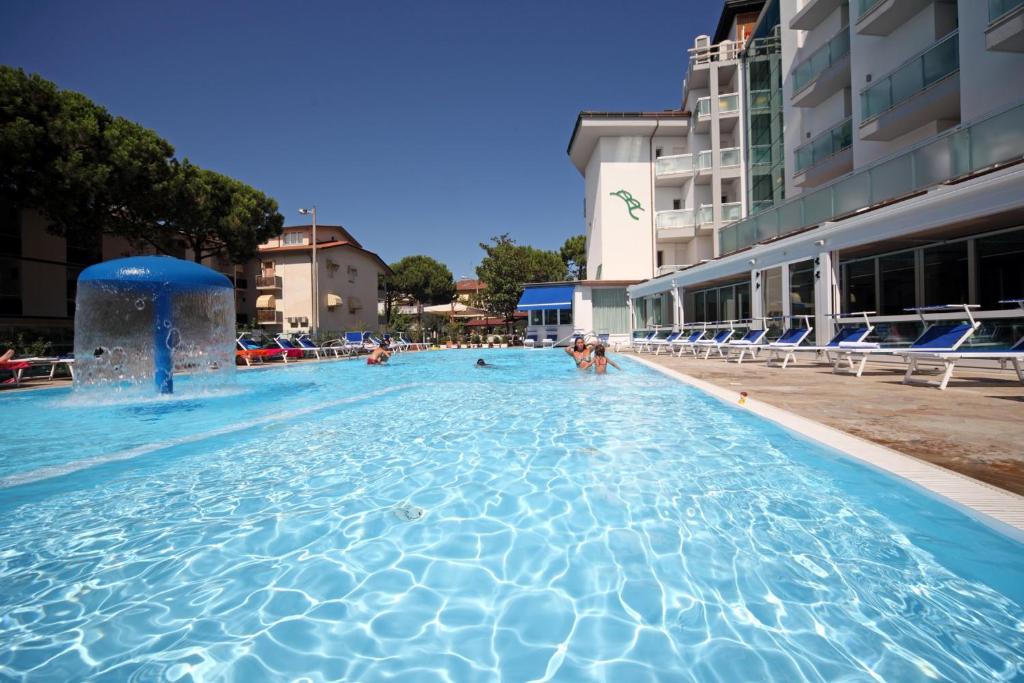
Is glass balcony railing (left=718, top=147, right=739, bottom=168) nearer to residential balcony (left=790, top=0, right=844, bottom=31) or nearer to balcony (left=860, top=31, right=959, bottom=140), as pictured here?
residential balcony (left=790, top=0, right=844, bottom=31)

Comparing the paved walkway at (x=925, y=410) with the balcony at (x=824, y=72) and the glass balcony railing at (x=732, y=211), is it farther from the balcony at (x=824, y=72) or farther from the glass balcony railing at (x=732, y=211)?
the glass balcony railing at (x=732, y=211)

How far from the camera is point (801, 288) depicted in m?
15.2

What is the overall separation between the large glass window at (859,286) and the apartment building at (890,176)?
0.13ft

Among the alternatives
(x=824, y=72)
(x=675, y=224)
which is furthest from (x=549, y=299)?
(x=824, y=72)

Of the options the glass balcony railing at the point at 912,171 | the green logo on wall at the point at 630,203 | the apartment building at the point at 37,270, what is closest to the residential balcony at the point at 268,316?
the apartment building at the point at 37,270

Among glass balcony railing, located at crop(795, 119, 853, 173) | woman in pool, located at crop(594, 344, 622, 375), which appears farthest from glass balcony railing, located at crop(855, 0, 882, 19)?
woman in pool, located at crop(594, 344, 622, 375)

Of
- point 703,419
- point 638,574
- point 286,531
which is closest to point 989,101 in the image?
point 703,419

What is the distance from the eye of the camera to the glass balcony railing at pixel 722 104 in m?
26.6

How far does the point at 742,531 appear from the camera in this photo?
Answer: 3258mm

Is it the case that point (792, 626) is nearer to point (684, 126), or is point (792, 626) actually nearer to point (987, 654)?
point (987, 654)

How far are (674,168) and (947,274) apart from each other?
61.9ft

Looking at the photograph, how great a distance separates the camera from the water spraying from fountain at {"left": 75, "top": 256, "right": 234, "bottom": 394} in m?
9.55

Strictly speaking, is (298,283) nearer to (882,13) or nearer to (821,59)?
(821,59)

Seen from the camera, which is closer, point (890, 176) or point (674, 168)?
point (890, 176)
